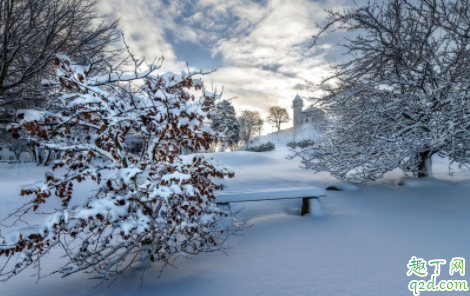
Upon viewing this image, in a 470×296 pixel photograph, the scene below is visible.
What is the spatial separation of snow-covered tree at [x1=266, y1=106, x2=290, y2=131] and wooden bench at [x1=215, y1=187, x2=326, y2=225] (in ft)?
149

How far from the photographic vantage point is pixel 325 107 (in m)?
6.41

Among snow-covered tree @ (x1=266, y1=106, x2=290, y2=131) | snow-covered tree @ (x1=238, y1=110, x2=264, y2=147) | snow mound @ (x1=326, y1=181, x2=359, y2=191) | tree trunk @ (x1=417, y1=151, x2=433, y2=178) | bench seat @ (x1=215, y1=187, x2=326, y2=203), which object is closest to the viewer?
bench seat @ (x1=215, y1=187, x2=326, y2=203)

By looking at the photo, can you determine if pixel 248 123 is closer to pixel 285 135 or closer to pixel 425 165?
pixel 285 135

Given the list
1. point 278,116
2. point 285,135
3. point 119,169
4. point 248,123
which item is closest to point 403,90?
point 119,169

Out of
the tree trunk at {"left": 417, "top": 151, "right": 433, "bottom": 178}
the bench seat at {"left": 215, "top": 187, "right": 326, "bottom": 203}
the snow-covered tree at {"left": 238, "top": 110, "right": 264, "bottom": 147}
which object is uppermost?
the snow-covered tree at {"left": 238, "top": 110, "right": 264, "bottom": 147}

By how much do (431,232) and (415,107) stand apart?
2706 millimetres

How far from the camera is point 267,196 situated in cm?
419

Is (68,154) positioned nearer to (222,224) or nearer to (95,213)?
(95,213)

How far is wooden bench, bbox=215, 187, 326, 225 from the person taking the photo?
4.09 metres

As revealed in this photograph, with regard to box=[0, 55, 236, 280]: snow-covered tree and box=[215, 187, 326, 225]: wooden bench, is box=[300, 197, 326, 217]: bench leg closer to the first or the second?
box=[215, 187, 326, 225]: wooden bench

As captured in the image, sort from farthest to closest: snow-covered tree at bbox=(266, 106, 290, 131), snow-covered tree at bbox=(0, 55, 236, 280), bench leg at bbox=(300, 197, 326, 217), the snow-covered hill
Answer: snow-covered tree at bbox=(266, 106, 290, 131), the snow-covered hill, bench leg at bbox=(300, 197, 326, 217), snow-covered tree at bbox=(0, 55, 236, 280)

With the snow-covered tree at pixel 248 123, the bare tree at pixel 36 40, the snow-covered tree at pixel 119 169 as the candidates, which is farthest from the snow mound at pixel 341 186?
the snow-covered tree at pixel 248 123

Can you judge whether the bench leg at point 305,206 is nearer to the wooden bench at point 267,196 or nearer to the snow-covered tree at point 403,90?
the wooden bench at point 267,196

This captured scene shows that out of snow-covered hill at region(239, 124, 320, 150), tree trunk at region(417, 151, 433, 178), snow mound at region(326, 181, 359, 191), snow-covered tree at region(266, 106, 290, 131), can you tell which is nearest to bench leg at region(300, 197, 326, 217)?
snow mound at region(326, 181, 359, 191)
